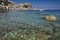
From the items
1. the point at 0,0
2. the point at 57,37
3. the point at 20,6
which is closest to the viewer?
the point at 57,37

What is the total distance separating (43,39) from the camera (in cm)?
1062

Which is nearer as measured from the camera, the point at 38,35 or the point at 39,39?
the point at 39,39

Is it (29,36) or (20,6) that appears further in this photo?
(20,6)

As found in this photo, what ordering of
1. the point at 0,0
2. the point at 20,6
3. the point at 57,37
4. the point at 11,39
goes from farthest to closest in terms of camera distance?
the point at 20,6, the point at 0,0, the point at 57,37, the point at 11,39

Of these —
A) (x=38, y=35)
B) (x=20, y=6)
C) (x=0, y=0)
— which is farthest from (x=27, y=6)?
(x=38, y=35)

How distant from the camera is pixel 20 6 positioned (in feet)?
178

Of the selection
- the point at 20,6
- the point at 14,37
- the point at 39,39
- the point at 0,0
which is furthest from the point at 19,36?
the point at 20,6

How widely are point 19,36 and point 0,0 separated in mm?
38818

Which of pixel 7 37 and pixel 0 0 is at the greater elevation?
pixel 7 37

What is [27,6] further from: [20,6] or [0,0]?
[0,0]

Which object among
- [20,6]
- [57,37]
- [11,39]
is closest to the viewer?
[11,39]

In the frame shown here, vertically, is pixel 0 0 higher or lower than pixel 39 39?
lower

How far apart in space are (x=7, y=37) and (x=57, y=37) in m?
3.35

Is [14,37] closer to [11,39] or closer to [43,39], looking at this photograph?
[11,39]
